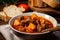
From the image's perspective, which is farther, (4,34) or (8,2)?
(8,2)

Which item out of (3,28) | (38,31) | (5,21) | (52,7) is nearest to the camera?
(38,31)

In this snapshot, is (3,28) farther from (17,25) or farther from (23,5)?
(23,5)

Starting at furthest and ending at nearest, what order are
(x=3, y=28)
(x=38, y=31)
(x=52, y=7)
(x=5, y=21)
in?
1. (x=52, y=7)
2. (x=5, y=21)
3. (x=3, y=28)
4. (x=38, y=31)

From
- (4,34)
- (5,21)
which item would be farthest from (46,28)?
(5,21)

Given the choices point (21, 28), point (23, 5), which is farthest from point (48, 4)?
point (21, 28)

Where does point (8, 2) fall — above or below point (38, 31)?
above

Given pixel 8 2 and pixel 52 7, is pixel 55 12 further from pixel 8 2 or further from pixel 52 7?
pixel 8 2
